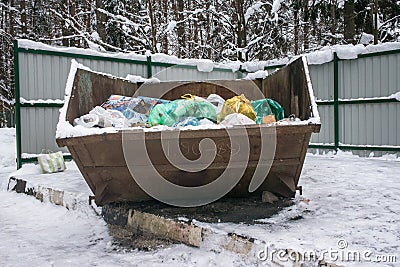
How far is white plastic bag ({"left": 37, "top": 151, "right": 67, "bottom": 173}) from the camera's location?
6.68m

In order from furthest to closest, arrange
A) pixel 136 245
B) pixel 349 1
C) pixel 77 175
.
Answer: pixel 349 1 → pixel 77 175 → pixel 136 245

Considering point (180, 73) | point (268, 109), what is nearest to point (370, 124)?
point (180, 73)

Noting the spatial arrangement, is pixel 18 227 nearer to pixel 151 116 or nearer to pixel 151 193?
pixel 151 193

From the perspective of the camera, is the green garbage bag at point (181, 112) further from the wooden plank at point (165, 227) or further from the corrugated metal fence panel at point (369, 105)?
the corrugated metal fence panel at point (369, 105)

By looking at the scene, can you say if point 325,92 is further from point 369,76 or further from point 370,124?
point 370,124

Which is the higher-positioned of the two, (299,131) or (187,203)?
(299,131)

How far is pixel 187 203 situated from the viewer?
358 centimetres

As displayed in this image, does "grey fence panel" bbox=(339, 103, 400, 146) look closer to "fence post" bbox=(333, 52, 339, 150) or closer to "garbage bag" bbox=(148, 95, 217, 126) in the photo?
"fence post" bbox=(333, 52, 339, 150)

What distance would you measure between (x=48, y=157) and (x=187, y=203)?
414 cm

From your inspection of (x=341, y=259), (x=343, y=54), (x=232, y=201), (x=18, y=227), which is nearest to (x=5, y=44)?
(x=343, y=54)

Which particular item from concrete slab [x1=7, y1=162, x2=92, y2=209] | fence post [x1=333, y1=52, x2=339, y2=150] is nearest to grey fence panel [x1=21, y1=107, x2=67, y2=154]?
concrete slab [x1=7, y1=162, x2=92, y2=209]

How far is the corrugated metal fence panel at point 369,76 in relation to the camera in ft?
26.3

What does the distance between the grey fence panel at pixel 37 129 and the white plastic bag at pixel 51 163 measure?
82 centimetres

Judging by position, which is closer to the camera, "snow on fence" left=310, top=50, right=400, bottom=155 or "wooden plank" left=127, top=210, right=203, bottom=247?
"wooden plank" left=127, top=210, right=203, bottom=247
